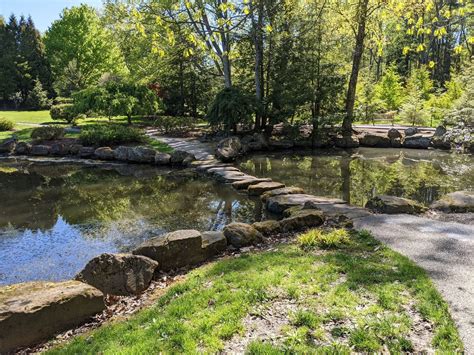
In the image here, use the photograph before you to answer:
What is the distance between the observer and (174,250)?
5.64 meters

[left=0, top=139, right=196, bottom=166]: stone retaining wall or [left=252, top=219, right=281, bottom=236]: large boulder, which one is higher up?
[left=0, top=139, right=196, bottom=166]: stone retaining wall

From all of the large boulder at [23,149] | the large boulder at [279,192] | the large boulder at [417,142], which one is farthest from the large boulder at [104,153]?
the large boulder at [417,142]

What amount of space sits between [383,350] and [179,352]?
173cm

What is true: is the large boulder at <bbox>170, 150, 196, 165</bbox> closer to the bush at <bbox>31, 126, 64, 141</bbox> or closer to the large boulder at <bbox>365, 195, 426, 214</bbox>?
the bush at <bbox>31, 126, 64, 141</bbox>

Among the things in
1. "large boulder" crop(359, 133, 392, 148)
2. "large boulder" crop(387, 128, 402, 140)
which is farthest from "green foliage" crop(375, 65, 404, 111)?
"large boulder" crop(359, 133, 392, 148)

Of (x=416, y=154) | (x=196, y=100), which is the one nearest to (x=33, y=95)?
(x=196, y=100)

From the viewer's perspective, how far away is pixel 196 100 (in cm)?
2656

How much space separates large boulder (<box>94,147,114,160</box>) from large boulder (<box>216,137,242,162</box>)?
4.24 metres

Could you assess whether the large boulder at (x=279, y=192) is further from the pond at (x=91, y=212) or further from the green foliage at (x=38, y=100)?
the green foliage at (x=38, y=100)

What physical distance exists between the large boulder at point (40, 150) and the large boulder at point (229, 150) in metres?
7.42

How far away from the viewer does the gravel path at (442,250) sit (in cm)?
391

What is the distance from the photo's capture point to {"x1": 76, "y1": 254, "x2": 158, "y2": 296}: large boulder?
16.3ft

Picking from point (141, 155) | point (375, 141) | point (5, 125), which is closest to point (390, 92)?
point (375, 141)

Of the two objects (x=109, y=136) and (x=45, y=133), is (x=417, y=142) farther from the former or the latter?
(x=45, y=133)
